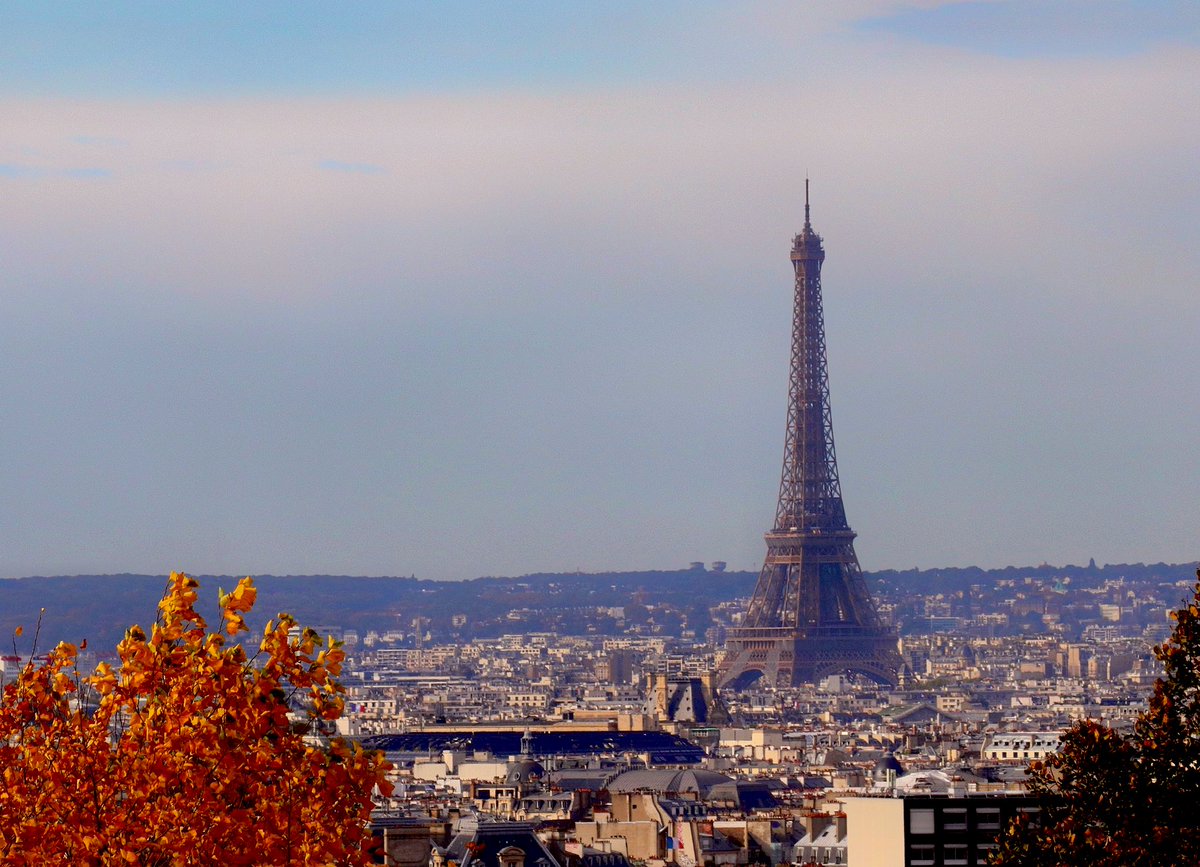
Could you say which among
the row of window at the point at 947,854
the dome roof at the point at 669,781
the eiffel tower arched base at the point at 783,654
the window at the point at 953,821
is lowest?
the row of window at the point at 947,854

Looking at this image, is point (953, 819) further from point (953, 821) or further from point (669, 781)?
point (669, 781)

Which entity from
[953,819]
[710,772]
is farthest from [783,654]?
[953,819]

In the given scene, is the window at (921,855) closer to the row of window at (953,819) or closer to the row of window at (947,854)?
the row of window at (947,854)

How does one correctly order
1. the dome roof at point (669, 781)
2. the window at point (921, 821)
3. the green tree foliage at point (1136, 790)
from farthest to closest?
the dome roof at point (669, 781) → the window at point (921, 821) → the green tree foliage at point (1136, 790)

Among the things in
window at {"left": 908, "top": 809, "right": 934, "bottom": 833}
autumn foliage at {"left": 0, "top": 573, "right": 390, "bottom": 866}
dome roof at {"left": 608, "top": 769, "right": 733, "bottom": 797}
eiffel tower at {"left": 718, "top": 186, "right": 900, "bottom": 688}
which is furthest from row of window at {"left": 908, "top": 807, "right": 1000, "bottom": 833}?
eiffel tower at {"left": 718, "top": 186, "right": 900, "bottom": 688}

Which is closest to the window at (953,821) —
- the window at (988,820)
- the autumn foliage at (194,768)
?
the window at (988,820)

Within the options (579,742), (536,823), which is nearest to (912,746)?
(579,742)
